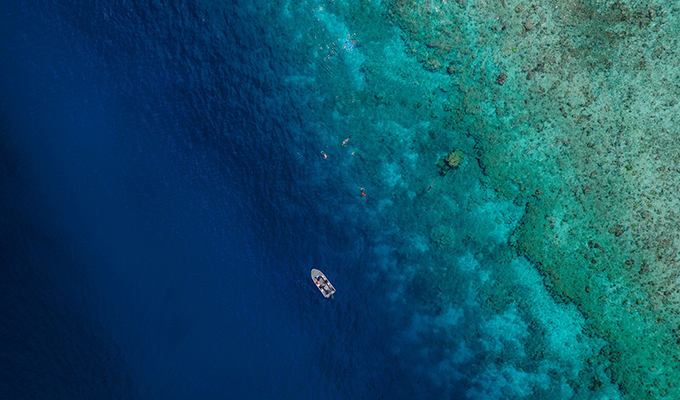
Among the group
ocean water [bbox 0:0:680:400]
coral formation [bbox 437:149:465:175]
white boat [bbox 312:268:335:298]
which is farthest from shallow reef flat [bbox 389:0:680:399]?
white boat [bbox 312:268:335:298]

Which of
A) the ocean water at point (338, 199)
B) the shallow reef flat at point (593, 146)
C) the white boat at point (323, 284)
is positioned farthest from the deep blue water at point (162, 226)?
the shallow reef flat at point (593, 146)

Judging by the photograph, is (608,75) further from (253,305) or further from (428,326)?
(253,305)

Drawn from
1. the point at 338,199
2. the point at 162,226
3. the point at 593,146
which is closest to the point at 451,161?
the point at 338,199

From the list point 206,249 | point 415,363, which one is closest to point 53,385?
point 206,249

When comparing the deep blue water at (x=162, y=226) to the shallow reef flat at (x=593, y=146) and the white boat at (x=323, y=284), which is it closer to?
the white boat at (x=323, y=284)

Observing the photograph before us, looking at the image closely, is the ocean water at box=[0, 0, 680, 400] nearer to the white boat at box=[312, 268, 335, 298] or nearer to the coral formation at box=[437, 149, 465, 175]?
the coral formation at box=[437, 149, 465, 175]
